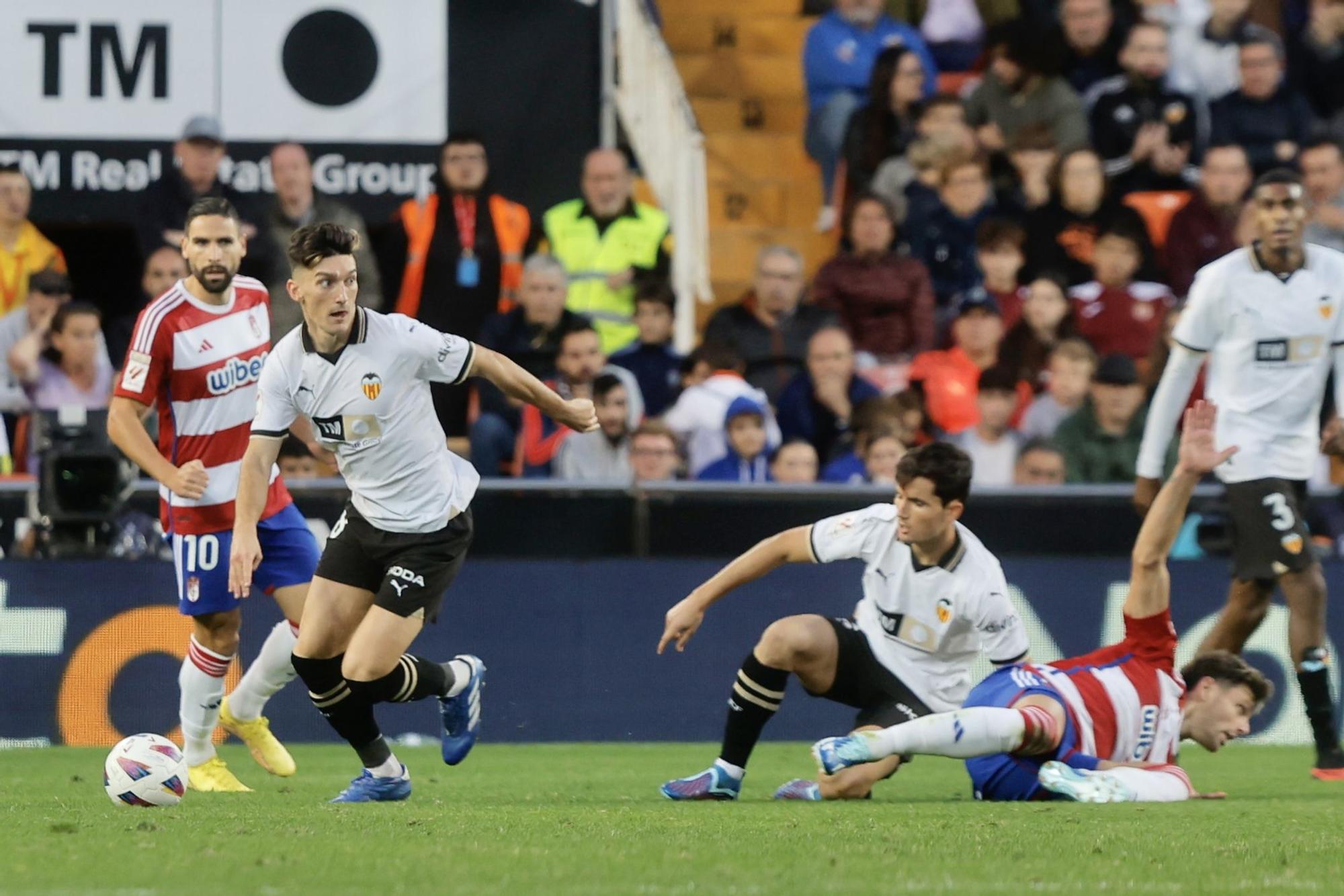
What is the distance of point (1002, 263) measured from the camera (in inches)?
532

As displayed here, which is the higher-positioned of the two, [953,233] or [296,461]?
[953,233]

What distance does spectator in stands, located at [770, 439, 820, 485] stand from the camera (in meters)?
11.7

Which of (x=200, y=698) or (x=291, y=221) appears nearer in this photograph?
(x=200, y=698)

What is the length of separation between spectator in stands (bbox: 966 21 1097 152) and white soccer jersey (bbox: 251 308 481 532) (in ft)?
25.9

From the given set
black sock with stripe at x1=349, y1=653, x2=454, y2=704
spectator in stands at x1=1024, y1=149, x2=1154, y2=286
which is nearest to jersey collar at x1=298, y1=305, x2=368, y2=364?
black sock with stripe at x1=349, y1=653, x2=454, y2=704

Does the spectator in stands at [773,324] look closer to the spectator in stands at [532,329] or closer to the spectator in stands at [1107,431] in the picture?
the spectator in stands at [532,329]

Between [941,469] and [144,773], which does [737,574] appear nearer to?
[941,469]

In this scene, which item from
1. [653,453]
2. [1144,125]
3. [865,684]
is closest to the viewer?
[865,684]

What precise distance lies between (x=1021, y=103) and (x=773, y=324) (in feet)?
10.1

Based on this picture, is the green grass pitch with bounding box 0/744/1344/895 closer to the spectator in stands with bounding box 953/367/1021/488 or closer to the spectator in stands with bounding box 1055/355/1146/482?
the spectator in stands with bounding box 1055/355/1146/482

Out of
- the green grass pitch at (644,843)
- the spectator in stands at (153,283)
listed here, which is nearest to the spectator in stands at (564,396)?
the spectator in stands at (153,283)

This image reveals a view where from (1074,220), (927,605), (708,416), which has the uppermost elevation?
(1074,220)

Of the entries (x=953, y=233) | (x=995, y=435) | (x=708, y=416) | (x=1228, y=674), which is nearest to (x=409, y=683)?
(x=1228, y=674)

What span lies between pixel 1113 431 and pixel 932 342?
5.23 feet
